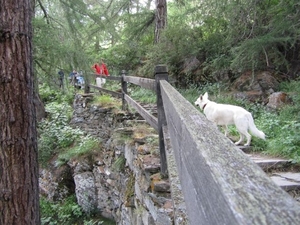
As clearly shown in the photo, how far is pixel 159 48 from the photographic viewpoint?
10.9 m

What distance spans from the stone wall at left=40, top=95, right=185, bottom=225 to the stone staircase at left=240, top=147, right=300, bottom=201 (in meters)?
1.35

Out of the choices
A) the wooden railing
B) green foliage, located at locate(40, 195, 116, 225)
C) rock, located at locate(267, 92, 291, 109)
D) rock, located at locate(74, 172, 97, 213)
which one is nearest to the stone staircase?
the wooden railing

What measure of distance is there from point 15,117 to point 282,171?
10.6 feet

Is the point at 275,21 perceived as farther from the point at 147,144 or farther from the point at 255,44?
the point at 147,144

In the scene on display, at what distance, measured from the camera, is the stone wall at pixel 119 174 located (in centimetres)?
299

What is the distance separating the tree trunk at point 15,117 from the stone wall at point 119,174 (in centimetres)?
132

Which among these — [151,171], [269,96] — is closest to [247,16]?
[269,96]

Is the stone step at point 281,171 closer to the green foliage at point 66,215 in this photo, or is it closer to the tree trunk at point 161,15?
the green foliage at point 66,215

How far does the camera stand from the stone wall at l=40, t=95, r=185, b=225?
299cm

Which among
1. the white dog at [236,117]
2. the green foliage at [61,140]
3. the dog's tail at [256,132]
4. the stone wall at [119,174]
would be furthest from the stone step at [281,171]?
the green foliage at [61,140]

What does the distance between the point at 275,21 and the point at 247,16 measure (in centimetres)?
74

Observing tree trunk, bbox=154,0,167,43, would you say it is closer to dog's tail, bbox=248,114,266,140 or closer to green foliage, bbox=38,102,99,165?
green foliage, bbox=38,102,99,165

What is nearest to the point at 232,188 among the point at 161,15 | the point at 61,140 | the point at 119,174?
the point at 119,174

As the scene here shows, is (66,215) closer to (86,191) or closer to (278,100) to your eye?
(86,191)
